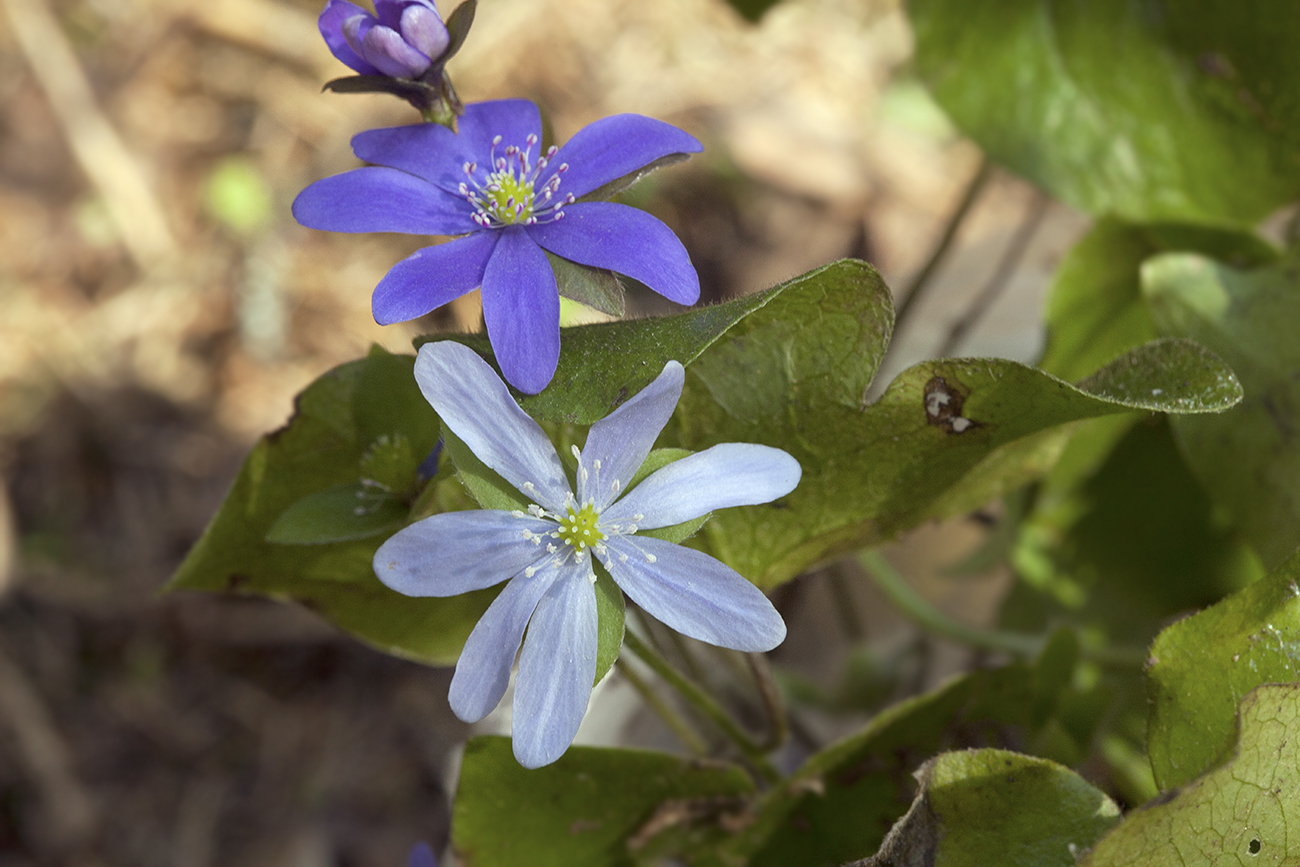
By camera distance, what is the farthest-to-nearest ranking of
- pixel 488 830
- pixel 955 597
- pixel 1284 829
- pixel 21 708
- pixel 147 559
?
pixel 147 559 < pixel 21 708 < pixel 955 597 < pixel 488 830 < pixel 1284 829

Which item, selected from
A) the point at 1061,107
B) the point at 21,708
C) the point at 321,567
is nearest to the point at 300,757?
the point at 21,708

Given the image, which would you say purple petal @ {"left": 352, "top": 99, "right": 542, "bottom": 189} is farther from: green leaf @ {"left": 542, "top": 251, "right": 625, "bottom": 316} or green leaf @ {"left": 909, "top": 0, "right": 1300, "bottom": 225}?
green leaf @ {"left": 909, "top": 0, "right": 1300, "bottom": 225}

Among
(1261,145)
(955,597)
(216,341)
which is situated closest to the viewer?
(1261,145)

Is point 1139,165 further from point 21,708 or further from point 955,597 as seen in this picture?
point 21,708

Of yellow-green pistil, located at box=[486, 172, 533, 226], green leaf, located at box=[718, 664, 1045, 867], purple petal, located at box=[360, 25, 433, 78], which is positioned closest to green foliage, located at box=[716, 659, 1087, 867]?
green leaf, located at box=[718, 664, 1045, 867]

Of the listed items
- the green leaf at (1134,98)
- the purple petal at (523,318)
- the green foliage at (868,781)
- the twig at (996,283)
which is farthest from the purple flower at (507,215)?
the twig at (996,283)
